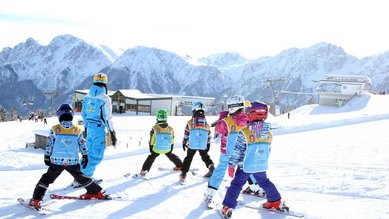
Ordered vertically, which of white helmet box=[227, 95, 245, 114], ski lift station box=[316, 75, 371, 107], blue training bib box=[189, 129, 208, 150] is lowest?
blue training bib box=[189, 129, 208, 150]

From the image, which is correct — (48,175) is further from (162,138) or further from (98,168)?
(98,168)

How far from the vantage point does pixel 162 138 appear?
8.51m

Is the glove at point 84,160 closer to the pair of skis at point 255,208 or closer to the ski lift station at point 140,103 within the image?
the pair of skis at point 255,208

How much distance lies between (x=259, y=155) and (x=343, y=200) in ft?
7.11

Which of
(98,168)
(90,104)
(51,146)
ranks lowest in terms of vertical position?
(98,168)

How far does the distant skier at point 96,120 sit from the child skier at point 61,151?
3.04 feet

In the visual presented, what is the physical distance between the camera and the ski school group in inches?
224

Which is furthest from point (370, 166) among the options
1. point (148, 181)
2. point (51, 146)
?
point (51, 146)

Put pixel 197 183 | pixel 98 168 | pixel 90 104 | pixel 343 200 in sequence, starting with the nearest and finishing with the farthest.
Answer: pixel 343 200
pixel 90 104
pixel 197 183
pixel 98 168

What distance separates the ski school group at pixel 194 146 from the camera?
5699 millimetres

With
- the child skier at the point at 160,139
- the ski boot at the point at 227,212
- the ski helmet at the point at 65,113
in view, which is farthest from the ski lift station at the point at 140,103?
the ski boot at the point at 227,212

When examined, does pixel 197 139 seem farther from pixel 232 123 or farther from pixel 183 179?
pixel 232 123

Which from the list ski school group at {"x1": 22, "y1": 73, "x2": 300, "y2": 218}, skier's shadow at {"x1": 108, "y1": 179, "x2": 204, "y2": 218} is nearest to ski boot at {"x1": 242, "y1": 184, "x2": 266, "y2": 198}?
ski school group at {"x1": 22, "y1": 73, "x2": 300, "y2": 218}

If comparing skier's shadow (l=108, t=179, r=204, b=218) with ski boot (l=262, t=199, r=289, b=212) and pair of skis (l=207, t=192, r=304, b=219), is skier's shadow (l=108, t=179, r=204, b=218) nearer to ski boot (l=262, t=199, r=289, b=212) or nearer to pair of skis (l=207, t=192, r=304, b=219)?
pair of skis (l=207, t=192, r=304, b=219)
